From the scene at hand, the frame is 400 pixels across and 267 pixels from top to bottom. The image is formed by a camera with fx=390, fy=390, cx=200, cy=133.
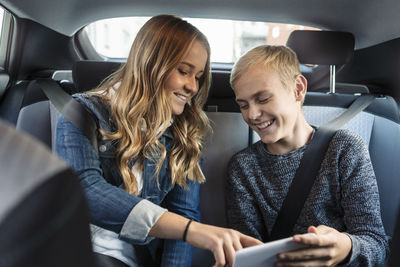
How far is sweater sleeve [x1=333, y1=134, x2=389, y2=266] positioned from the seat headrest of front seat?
388 mm

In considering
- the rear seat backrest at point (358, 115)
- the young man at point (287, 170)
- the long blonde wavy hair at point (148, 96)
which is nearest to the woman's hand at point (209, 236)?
the long blonde wavy hair at point (148, 96)

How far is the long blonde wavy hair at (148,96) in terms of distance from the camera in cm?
113

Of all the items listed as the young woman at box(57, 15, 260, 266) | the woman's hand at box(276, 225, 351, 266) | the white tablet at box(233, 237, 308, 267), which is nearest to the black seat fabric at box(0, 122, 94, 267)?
the white tablet at box(233, 237, 308, 267)

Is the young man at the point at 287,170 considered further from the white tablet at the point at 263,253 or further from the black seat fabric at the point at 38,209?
the black seat fabric at the point at 38,209

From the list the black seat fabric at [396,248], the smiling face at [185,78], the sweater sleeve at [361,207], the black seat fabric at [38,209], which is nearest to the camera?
the black seat fabric at [38,209]

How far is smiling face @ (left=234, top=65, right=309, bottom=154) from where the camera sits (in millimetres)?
1228

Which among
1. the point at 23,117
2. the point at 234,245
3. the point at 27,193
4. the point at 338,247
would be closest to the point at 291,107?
the point at 338,247

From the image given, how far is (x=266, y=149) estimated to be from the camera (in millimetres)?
1358

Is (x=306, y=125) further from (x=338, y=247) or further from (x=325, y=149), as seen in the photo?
(x=338, y=247)

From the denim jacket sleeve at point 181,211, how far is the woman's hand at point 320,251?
1.45 feet

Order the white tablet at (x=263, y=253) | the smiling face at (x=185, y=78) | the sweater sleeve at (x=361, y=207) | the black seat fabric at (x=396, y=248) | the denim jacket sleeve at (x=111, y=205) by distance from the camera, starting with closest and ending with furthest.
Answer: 1. the black seat fabric at (x=396, y=248)
2. the white tablet at (x=263, y=253)
3. the denim jacket sleeve at (x=111, y=205)
4. the sweater sleeve at (x=361, y=207)
5. the smiling face at (x=185, y=78)

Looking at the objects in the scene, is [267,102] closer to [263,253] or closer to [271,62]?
[271,62]

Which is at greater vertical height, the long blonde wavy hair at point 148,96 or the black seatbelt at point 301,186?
the long blonde wavy hair at point 148,96

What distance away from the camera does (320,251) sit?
2.97ft
